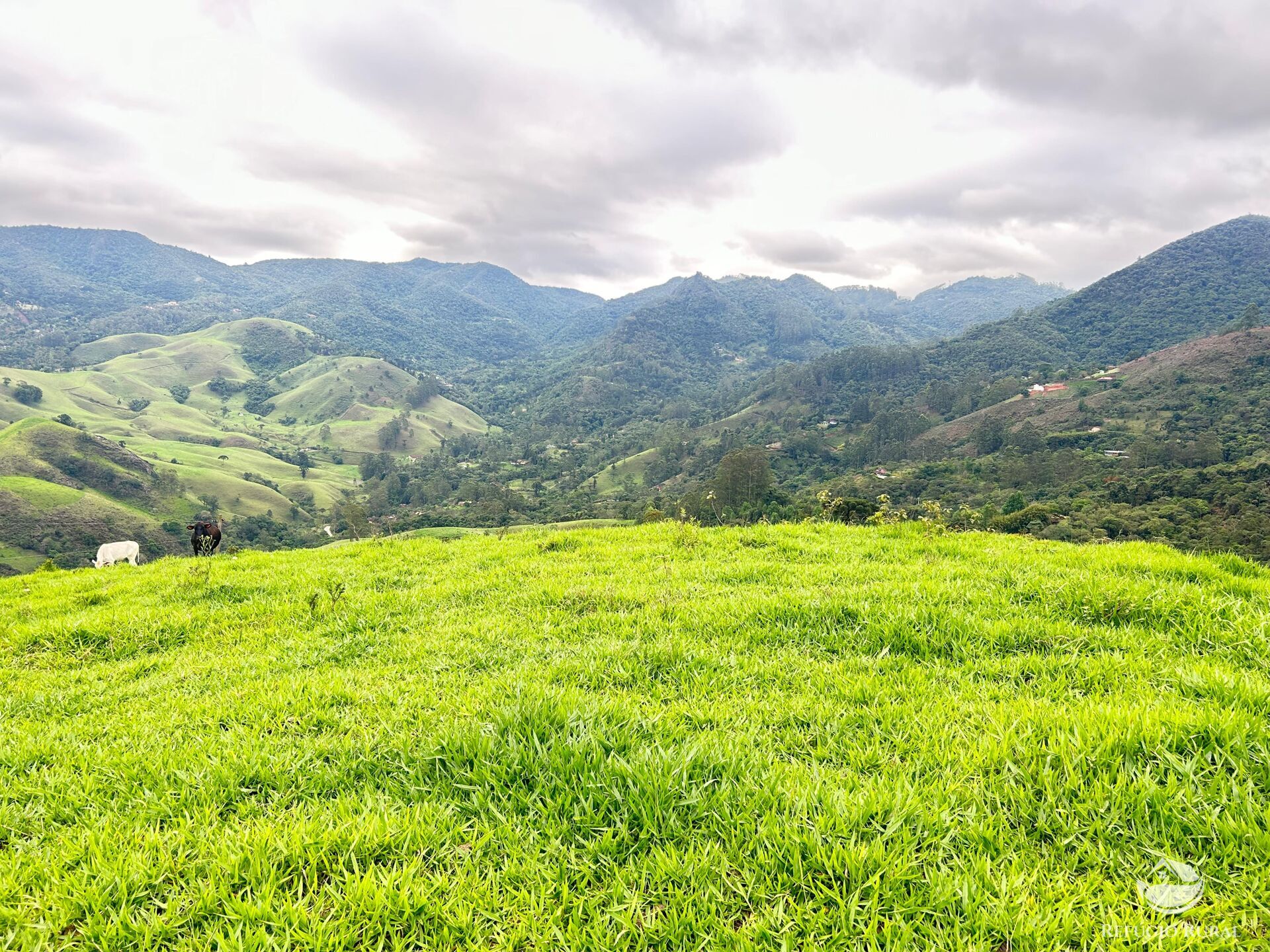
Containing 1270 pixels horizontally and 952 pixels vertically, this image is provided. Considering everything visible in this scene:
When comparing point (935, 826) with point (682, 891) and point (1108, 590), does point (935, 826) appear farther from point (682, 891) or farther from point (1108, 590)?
point (1108, 590)

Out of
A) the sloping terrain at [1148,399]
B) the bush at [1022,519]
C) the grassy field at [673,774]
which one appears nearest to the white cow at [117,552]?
the grassy field at [673,774]

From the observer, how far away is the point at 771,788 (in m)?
3.59

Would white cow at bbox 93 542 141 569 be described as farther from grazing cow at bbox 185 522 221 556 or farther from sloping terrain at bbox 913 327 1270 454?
sloping terrain at bbox 913 327 1270 454

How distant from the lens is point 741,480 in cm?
10600

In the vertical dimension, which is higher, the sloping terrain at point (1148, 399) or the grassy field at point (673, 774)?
the sloping terrain at point (1148, 399)

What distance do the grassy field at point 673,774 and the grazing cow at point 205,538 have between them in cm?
570

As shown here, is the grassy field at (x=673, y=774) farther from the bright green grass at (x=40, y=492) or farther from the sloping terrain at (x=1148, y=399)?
the bright green grass at (x=40, y=492)

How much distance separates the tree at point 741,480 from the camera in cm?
10469

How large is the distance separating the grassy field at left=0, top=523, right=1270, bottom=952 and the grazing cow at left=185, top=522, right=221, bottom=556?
5.70 meters

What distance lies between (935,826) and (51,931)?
4.88 meters

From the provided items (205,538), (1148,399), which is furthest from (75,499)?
(1148,399)

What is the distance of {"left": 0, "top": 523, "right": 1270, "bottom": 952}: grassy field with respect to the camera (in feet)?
9.12

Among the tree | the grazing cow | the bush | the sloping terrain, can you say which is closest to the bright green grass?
the tree

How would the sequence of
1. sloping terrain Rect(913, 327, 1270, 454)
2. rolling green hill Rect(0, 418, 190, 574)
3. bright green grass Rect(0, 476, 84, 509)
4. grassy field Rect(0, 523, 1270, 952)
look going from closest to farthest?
grassy field Rect(0, 523, 1270, 952) → rolling green hill Rect(0, 418, 190, 574) → bright green grass Rect(0, 476, 84, 509) → sloping terrain Rect(913, 327, 1270, 454)
